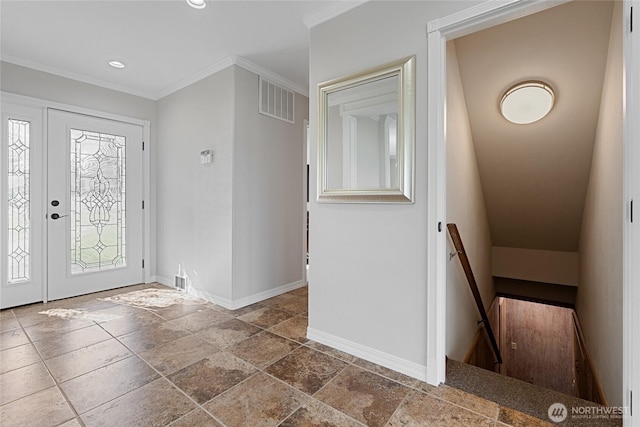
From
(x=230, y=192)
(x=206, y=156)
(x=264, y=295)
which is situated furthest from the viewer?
(x=264, y=295)

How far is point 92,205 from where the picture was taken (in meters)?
3.71

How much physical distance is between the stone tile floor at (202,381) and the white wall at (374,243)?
177 mm

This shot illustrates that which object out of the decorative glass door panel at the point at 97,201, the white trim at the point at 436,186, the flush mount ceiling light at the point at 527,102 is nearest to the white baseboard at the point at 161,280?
the decorative glass door panel at the point at 97,201

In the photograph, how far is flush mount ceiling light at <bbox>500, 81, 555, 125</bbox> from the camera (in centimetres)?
247

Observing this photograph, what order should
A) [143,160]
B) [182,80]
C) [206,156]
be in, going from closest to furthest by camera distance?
[206,156]
[182,80]
[143,160]

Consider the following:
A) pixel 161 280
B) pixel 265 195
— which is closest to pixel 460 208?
pixel 265 195

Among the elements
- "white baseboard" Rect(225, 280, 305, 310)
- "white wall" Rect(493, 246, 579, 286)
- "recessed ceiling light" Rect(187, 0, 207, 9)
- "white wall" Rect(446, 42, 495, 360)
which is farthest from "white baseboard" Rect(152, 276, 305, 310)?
"white wall" Rect(493, 246, 579, 286)

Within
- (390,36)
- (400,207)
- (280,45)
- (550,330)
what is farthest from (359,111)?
(550,330)

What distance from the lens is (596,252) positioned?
8.70 feet

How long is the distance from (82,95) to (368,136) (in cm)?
354

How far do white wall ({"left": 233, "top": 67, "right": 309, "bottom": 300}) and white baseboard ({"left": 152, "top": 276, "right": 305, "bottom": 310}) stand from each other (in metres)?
0.04

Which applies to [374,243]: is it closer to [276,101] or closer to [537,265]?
[276,101]

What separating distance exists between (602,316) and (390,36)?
8.54 ft

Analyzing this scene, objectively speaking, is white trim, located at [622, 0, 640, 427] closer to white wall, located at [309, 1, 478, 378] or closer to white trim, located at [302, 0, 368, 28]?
white wall, located at [309, 1, 478, 378]
